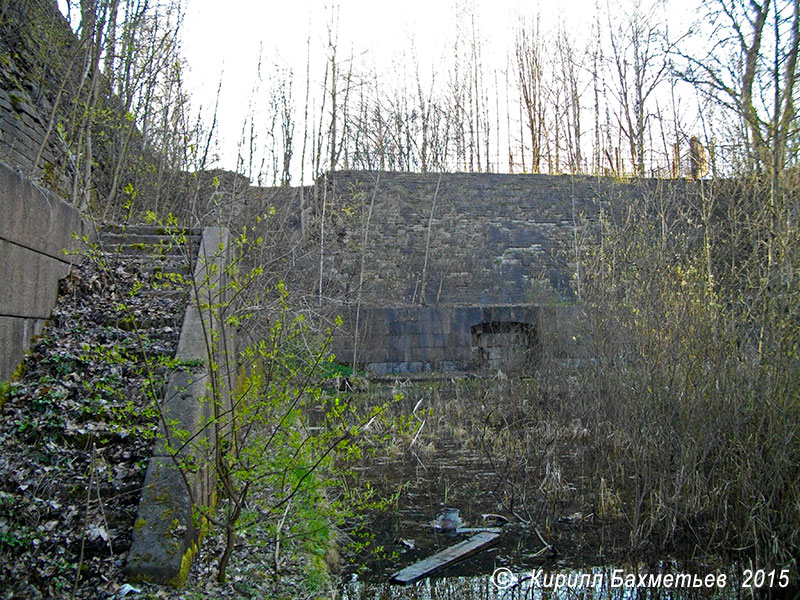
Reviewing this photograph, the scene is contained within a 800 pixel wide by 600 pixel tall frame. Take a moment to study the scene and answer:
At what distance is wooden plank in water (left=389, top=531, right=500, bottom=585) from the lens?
4.71m

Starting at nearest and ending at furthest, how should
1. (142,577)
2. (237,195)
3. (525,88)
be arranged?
(142,577) → (237,195) → (525,88)

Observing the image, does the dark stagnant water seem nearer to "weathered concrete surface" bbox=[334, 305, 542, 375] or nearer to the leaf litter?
the leaf litter

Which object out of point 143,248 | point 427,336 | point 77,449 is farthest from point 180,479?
point 427,336

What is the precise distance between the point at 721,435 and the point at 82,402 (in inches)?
181

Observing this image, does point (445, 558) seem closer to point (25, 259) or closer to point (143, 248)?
point (25, 259)

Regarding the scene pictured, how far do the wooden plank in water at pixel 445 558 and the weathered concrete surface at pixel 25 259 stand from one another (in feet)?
10.3

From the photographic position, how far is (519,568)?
4.90 metres

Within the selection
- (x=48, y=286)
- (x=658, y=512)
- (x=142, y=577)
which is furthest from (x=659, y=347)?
(x=48, y=286)

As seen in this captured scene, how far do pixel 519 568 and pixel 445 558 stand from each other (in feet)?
1.77

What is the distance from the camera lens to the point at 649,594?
174 inches

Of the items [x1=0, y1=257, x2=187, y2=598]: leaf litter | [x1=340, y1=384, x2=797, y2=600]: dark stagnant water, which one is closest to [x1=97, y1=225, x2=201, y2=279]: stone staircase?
[x1=0, y1=257, x2=187, y2=598]: leaf litter

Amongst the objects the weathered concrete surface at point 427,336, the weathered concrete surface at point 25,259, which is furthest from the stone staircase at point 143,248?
the weathered concrete surface at point 427,336

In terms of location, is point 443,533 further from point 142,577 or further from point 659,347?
point 142,577

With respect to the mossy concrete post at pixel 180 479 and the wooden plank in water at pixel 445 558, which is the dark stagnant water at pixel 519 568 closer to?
the wooden plank in water at pixel 445 558
